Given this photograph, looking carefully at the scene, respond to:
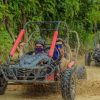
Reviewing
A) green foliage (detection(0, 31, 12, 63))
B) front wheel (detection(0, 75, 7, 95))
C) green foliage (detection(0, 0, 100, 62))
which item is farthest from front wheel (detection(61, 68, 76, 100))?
green foliage (detection(0, 0, 100, 62))

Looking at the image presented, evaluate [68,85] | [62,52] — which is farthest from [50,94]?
[68,85]

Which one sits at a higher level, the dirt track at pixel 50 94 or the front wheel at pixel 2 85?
the front wheel at pixel 2 85

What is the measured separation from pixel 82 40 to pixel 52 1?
4.71m

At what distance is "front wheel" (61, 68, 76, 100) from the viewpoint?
28.2 feet

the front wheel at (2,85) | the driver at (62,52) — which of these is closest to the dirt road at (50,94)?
the front wheel at (2,85)

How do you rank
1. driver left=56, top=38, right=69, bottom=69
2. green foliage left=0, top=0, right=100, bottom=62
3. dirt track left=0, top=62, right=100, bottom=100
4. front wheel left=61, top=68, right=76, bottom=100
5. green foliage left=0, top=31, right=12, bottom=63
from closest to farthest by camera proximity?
front wheel left=61, top=68, right=76, bottom=100 → dirt track left=0, top=62, right=100, bottom=100 → driver left=56, top=38, right=69, bottom=69 → green foliage left=0, top=31, right=12, bottom=63 → green foliage left=0, top=0, right=100, bottom=62

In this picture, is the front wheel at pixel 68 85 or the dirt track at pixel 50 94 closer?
the front wheel at pixel 68 85

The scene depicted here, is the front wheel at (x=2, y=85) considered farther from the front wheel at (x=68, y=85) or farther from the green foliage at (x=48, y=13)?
the green foliage at (x=48, y=13)

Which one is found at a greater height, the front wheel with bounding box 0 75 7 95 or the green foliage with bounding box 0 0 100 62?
the green foliage with bounding box 0 0 100 62

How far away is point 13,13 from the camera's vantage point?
577 inches

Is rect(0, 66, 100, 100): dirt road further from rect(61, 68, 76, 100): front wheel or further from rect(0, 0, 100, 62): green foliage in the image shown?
rect(0, 0, 100, 62): green foliage

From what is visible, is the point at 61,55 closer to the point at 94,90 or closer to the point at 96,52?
the point at 94,90

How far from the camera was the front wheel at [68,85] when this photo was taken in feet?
28.2

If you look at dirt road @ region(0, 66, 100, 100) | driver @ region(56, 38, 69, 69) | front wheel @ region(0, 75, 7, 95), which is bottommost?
dirt road @ region(0, 66, 100, 100)
